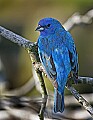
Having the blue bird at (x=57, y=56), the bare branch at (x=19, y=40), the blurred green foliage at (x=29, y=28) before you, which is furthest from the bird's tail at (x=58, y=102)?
the blurred green foliage at (x=29, y=28)

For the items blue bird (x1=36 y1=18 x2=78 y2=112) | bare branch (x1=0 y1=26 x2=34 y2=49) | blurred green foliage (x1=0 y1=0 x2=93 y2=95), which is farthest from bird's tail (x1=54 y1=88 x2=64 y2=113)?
blurred green foliage (x1=0 y1=0 x2=93 y2=95)

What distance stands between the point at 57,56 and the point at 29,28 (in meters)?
2.04

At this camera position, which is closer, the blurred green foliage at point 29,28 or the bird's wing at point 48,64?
the bird's wing at point 48,64

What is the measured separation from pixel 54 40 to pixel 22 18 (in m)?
2.16

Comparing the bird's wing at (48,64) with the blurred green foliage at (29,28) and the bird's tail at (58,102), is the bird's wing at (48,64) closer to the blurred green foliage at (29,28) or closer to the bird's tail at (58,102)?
the bird's tail at (58,102)

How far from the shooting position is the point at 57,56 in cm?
124

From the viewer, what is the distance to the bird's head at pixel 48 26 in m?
1.25

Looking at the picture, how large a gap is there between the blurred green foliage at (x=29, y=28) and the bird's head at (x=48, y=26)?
167 centimetres

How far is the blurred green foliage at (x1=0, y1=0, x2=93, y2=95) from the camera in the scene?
312 centimetres

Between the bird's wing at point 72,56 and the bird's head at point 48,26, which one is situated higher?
the bird's head at point 48,26

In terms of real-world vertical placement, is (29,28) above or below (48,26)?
below

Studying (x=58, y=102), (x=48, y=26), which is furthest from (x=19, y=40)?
(x=58, y=102)

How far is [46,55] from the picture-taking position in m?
1.27

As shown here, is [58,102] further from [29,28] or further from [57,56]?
[29,28]
